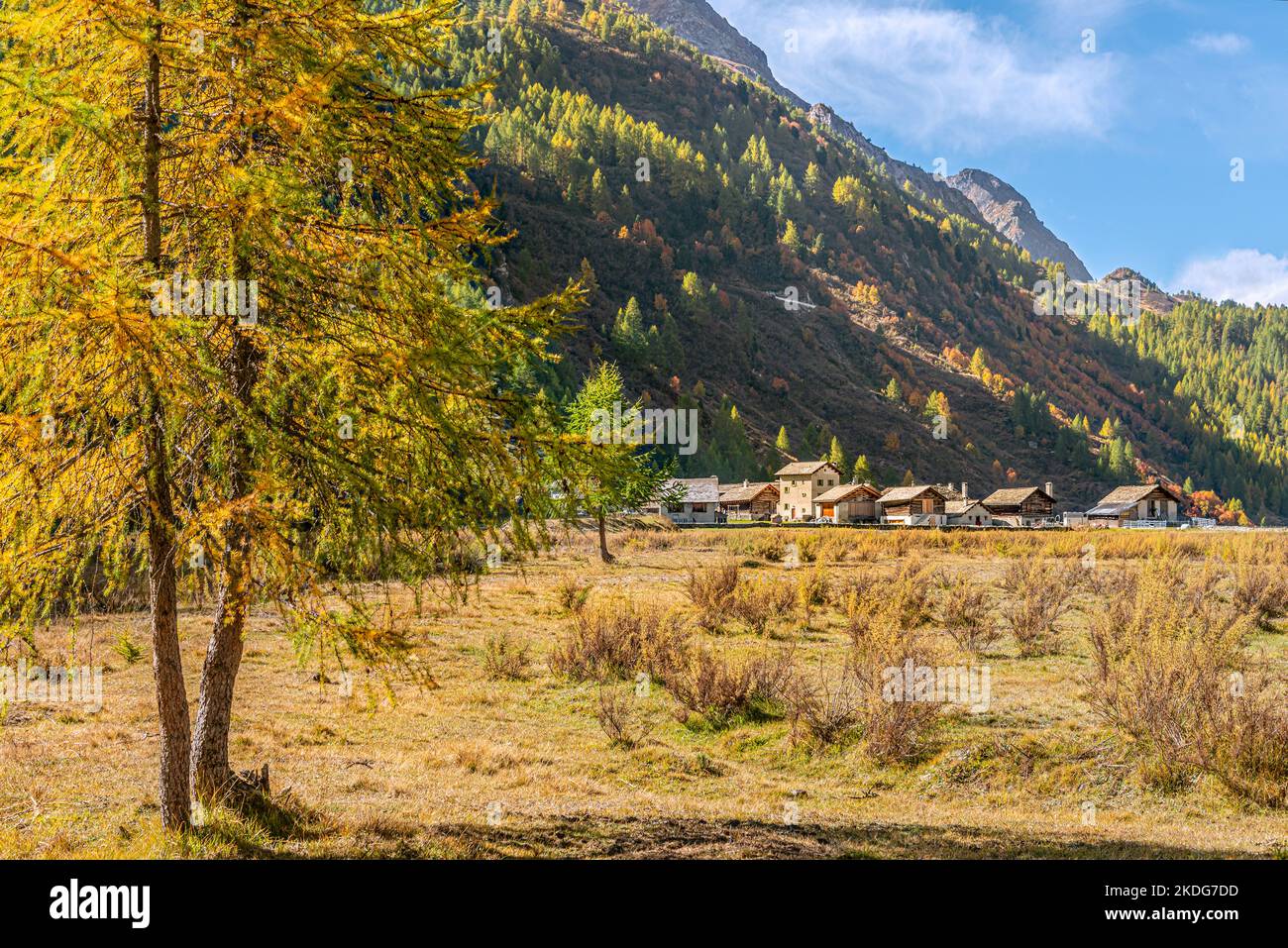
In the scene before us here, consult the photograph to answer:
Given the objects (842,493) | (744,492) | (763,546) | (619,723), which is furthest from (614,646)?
(744,492)

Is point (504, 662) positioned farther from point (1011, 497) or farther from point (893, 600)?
point (1011, 497)

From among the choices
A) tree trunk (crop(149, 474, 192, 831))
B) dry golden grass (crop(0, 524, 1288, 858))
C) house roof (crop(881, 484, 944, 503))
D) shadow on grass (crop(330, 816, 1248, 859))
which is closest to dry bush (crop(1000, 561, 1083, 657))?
dry golden grass (crop(0, 524, 1288, 858))

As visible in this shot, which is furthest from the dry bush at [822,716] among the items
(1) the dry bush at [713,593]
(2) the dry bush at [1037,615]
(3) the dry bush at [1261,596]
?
(3) the dry bush at [1261,596]

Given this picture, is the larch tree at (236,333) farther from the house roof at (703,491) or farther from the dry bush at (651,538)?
the house roof at (703,491)

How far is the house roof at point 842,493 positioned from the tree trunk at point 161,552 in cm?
7135

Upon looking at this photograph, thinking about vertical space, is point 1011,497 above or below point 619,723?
above

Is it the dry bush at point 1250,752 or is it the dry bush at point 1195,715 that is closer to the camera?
the dry bush at point 1250,752

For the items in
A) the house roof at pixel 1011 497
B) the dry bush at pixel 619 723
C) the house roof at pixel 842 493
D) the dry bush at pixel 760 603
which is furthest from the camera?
the house roof at pixel 1011 497

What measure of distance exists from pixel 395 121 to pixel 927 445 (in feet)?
461

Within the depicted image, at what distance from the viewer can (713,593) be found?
63.7ft

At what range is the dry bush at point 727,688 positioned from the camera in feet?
39.0

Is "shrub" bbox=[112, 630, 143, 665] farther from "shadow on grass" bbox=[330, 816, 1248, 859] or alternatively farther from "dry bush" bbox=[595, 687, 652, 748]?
"shadow on grass" bbox=[330, 816, 1248, 859]

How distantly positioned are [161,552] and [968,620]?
56.3 feet

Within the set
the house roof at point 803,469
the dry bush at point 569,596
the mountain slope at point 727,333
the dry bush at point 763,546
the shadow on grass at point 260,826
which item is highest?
the mountain slope at point 727,333
